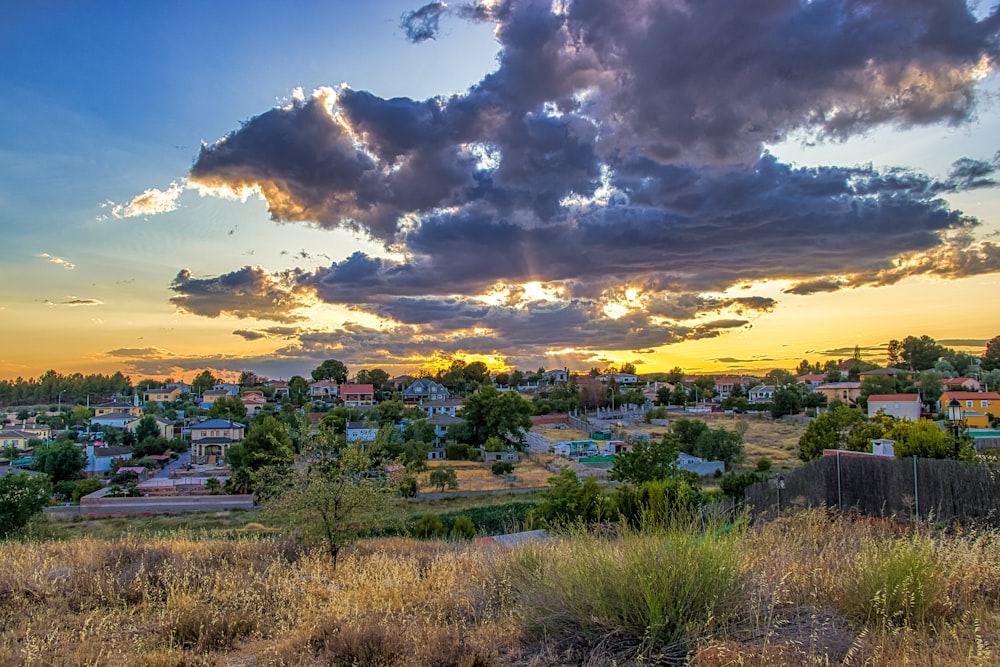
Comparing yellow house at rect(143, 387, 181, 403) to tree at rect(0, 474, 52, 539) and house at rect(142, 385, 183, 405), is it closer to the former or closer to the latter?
house at rect(142, 385, 183, 405)

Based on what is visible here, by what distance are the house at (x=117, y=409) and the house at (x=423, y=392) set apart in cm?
3128

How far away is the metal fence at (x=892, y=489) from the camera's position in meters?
10.0

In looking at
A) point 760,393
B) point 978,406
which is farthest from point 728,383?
point 978,406

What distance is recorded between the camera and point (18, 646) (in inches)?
174

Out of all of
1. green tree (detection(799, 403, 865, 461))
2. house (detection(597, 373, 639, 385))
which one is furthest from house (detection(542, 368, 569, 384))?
green tree (detection(799, 403, 865, 461))

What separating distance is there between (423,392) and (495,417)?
3387 centimetres

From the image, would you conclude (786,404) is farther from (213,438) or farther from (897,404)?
(213,438)

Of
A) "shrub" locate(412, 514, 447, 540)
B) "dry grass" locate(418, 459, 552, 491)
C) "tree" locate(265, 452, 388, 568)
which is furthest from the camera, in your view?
"dry grass" locate(418, 459, 552, 491)

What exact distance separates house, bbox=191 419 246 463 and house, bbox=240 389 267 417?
18.0 meters

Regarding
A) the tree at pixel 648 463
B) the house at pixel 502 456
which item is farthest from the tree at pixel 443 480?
the tree at pixel 648 463

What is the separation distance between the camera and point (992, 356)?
76250 mm

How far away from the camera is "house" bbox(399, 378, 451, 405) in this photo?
272 feet

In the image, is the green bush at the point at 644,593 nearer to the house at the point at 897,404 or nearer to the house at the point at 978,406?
the house at the point at 897,404

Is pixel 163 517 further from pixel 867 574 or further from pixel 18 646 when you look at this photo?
pixel 867 574
